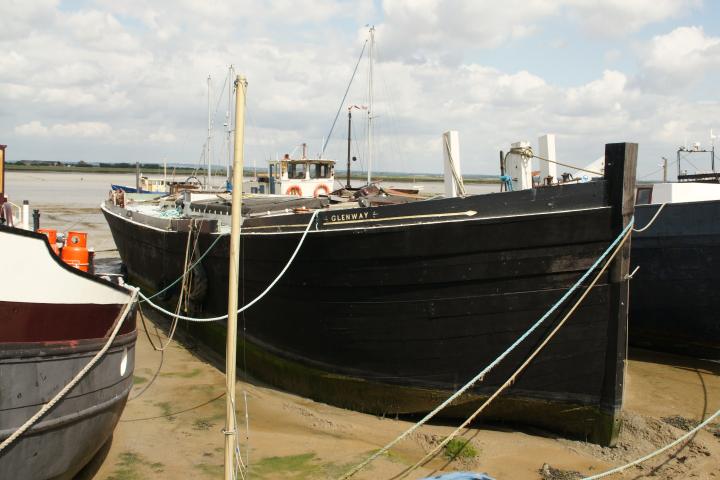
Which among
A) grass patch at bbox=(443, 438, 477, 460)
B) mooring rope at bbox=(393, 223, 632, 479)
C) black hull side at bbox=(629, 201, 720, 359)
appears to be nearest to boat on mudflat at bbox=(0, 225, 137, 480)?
mooring rope at bbox=(393, 223, 632, 479)

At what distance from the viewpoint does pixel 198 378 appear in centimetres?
1035

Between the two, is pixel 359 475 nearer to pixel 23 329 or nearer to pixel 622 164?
pixel 23 329

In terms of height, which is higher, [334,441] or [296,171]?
[296,171]

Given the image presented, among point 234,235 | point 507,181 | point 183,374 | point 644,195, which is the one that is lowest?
point 183,374

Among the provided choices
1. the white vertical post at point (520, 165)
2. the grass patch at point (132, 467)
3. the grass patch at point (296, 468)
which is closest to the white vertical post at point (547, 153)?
the white vertical post at point (520, 165)

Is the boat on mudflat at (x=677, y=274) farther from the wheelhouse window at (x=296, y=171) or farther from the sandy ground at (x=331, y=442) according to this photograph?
the wheelhouse window at (x=296, y=171)

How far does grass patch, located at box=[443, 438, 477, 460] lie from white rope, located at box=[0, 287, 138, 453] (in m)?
3.99

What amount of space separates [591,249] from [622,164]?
1056 mm

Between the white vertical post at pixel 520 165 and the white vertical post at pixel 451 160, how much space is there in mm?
1163

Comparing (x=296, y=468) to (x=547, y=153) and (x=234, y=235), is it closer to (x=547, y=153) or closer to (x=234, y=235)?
(x=234, y=235)

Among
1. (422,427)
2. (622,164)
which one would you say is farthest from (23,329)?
(622,164)

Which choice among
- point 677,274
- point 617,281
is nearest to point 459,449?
point 617,281

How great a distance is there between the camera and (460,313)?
776cm

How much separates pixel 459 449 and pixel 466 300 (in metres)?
1.77
